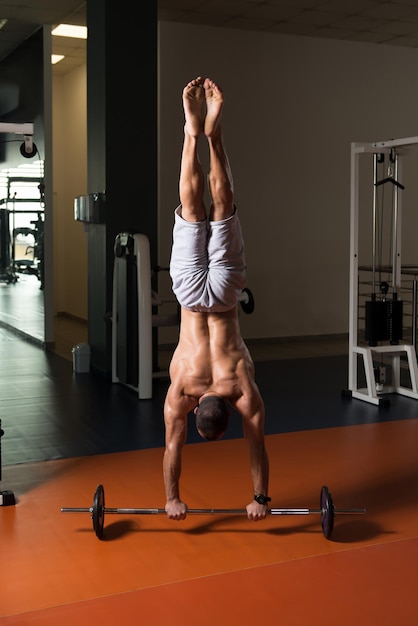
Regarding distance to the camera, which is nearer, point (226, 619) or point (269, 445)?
point (226, 619)

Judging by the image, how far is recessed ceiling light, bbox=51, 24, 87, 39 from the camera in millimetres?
8266

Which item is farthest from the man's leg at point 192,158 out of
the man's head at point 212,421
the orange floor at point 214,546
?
the orange floor at point 214,546

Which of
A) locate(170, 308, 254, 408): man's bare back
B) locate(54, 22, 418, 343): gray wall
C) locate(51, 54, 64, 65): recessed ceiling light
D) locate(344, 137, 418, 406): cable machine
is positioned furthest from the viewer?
locate(51, 54, 64, 65): recessed ceiling light

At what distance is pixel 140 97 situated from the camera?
259 inches

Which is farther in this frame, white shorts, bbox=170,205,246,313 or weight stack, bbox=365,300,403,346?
weight stack, bbox=365,300,403,346

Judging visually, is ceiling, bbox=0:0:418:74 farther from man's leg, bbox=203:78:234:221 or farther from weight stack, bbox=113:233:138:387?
man's leg, bbox=203:78:234:221

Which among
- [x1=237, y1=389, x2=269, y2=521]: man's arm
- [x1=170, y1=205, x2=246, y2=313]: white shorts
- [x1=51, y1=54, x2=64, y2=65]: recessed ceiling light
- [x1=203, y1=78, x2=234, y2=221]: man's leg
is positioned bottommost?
[x1=237, y1=389, x2=269, y2=521]: man's arm

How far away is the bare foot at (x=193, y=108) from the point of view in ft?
9.86

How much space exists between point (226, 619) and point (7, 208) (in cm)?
675


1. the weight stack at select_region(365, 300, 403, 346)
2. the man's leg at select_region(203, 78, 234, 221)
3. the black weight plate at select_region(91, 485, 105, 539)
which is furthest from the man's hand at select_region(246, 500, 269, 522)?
the weight stack at select_region(365, 300, 403, 346)

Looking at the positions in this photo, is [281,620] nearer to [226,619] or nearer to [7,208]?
[226,619]

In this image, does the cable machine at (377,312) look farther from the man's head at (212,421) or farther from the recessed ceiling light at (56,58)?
the recessed ceiling light at (56,58)

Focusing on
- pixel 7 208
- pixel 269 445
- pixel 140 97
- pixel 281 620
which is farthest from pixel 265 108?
pixel 281 620

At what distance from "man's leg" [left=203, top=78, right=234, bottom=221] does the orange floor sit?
1348 millimetres
